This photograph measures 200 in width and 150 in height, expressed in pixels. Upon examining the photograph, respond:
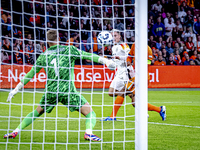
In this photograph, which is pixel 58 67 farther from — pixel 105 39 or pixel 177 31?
pixel 177 31

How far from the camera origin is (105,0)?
57.4 ft

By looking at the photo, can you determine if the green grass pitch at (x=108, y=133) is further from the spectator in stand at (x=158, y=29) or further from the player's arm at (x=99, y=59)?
the spectator in stand at (x=158, y=29)

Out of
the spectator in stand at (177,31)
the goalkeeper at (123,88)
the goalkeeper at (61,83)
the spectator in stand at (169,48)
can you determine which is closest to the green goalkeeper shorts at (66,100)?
the goalkeeper at (61,83)

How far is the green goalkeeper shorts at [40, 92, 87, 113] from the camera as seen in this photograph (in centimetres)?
511

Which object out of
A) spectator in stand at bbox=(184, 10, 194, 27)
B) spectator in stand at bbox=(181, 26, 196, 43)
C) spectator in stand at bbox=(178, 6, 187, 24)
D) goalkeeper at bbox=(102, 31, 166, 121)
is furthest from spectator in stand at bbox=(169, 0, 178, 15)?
goalkeeper at bbox=(102, 31, 166, 121)

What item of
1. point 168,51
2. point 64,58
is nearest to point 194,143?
point 64,58

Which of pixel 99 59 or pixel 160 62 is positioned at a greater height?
pixel 99 59

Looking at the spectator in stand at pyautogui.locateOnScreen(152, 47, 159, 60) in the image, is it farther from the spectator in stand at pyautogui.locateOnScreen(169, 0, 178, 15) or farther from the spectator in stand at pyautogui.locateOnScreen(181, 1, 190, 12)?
the spectator in stand at pyautogui.locateOnScreen(181, 1, 190, 12)

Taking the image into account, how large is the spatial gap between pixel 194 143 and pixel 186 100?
652 centimetres

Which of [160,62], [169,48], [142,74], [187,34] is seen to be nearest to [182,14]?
[187,34]

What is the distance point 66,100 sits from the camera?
16.9ft

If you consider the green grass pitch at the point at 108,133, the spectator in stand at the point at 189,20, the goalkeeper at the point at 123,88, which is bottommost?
the green grass pitch at the point at 108,133

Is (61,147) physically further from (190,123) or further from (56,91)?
(190,123)

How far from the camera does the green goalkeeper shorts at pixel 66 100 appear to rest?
5113mm
